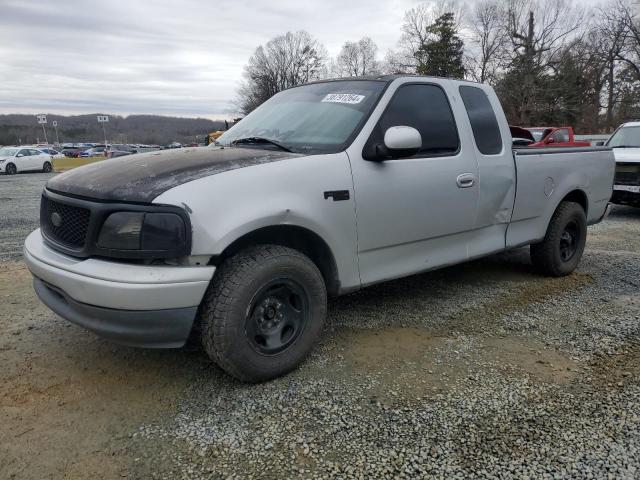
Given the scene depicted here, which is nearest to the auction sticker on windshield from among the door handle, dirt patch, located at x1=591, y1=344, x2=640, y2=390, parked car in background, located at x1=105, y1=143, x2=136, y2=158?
the door handle

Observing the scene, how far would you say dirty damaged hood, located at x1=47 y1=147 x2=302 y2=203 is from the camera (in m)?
2.54

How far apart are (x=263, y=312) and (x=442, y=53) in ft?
163

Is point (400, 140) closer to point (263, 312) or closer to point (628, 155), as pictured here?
point (263, 312)

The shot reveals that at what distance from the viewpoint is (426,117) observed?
3709 millimetres

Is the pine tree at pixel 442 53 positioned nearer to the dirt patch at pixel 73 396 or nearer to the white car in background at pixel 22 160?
the white car in background at pixel 22 160

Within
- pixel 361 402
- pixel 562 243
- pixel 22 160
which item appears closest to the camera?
pixel 361 402

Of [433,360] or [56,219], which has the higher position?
[56,219]

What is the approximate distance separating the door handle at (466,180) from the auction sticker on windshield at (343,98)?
98 cm

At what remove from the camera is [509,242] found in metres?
4.38

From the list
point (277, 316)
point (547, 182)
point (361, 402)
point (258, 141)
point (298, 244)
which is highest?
point (258, 141)

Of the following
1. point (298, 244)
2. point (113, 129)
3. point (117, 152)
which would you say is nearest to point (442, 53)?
point (117, 152)

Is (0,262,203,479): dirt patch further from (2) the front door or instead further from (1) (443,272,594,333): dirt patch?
(1) (443,272,594,333): dirt patch

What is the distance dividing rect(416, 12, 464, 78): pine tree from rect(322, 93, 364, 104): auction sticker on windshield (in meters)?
46.2

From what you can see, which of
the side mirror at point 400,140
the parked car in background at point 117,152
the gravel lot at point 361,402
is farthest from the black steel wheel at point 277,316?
the parked car in background at point 117,152
